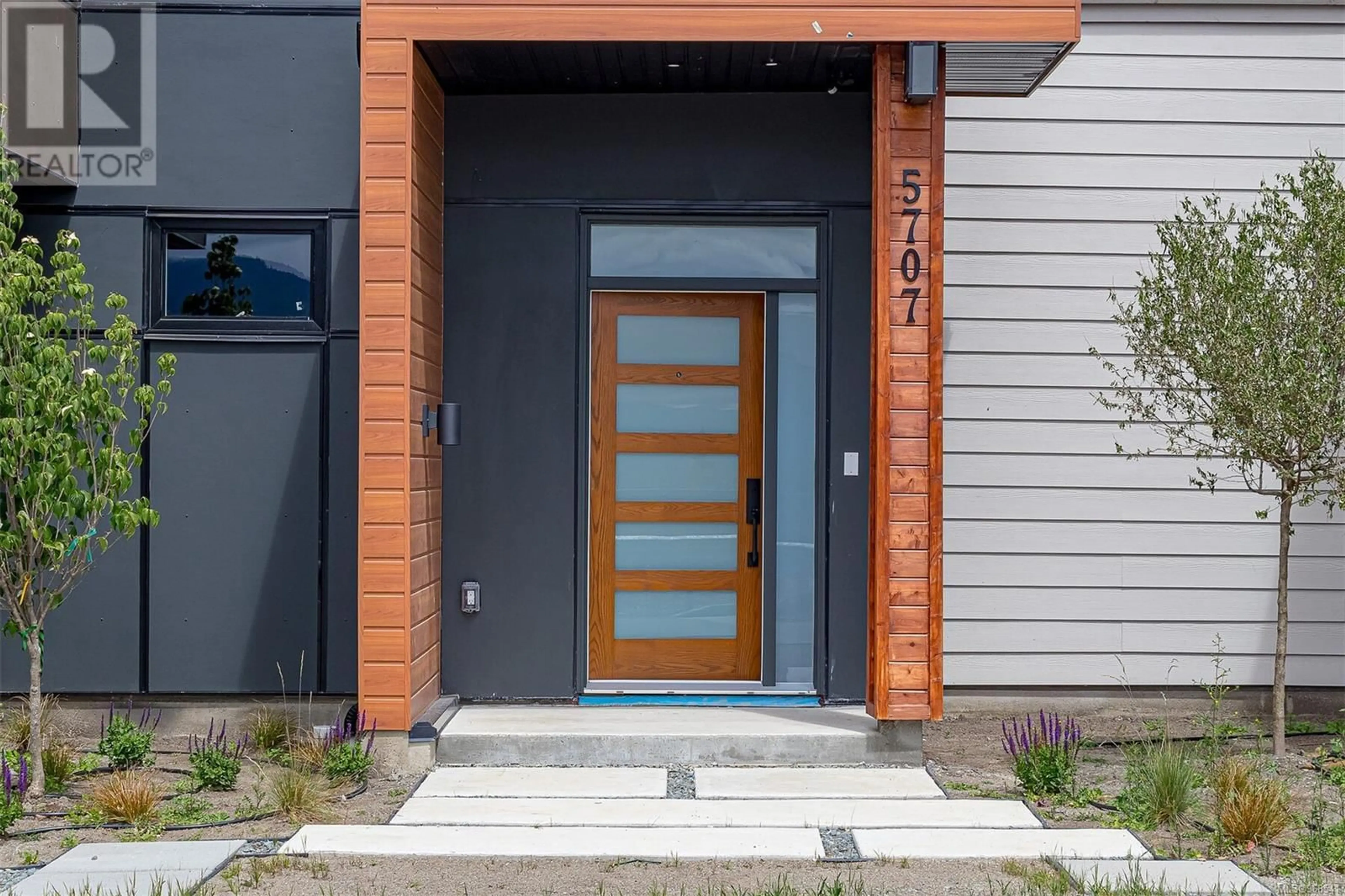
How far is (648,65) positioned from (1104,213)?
3035 mm

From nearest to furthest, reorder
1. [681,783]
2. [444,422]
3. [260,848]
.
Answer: [260,848] < [681,783] < [444,422]

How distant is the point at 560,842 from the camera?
16.6ft

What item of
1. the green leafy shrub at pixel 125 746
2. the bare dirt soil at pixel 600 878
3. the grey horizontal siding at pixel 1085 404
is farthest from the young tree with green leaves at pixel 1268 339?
the green leafy shrub at pixel 125 746

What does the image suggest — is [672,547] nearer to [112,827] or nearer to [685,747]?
[685,747]

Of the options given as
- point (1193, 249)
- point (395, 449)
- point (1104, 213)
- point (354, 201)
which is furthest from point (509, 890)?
point (1104, 213)

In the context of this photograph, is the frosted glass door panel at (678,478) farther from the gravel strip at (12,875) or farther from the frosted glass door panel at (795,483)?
the gravel strip at (12,875)

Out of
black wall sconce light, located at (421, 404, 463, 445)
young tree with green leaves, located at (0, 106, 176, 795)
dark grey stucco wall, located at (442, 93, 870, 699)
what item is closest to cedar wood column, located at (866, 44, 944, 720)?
dark grey stucco wall, located at (442, 93, 870, 699)

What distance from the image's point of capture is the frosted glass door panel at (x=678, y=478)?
24.0 feet

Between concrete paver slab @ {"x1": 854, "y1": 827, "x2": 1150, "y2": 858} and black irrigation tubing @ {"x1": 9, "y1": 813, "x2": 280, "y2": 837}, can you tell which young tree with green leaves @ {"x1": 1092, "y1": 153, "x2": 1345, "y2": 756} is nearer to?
concrete paver slab @ {"x1": 854, "y1": 827, "x2": 1150, "y2": 858}

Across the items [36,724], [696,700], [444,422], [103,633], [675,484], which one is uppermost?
[444,422]

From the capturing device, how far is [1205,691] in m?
7.65

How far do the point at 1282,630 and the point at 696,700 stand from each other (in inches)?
127

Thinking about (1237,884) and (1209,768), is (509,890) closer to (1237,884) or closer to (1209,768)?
(1237,884)

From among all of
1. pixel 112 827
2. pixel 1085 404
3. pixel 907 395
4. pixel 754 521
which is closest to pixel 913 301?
pixel 907 395
